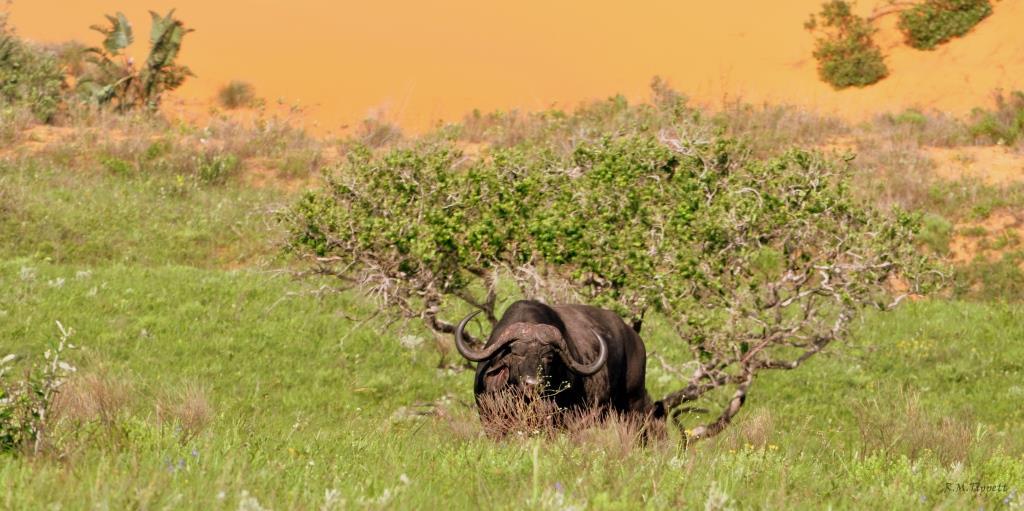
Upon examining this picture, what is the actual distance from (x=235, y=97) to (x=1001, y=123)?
2185cm

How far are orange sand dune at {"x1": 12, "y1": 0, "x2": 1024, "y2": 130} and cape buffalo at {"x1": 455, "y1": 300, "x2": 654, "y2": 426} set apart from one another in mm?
21051

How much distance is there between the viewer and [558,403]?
1032 cm

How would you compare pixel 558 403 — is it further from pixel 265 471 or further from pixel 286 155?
pixel 286 155

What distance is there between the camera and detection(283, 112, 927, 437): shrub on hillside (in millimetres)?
10758

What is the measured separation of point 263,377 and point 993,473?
373 inches

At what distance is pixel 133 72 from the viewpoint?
29016mm

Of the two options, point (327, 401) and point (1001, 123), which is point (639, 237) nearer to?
point (327, 401)

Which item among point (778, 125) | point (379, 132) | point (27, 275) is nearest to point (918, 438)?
point (27, 275)

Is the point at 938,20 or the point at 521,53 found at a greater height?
the point at 938,20

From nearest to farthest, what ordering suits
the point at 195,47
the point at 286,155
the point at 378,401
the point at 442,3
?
the point at 378,401, the point at 286,155, the point at 195,47, the point at 442,3

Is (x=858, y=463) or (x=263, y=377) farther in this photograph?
(x=263, y=377)

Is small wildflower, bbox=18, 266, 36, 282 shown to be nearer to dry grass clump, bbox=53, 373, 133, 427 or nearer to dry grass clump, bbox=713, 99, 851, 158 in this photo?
dry grass clump, bbox=53, 373, 133, 427

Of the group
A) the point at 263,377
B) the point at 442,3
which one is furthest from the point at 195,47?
the point at 263,377

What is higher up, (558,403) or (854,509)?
(854,509)
